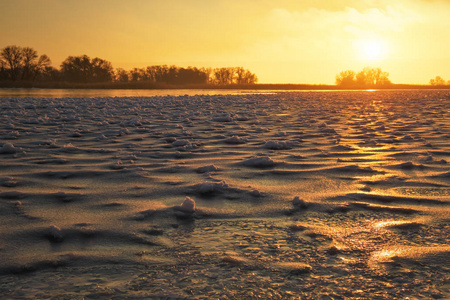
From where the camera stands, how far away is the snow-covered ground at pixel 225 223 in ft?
7.16

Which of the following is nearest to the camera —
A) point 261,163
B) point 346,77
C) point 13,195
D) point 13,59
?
point 13,195

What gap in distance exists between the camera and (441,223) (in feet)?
10.3

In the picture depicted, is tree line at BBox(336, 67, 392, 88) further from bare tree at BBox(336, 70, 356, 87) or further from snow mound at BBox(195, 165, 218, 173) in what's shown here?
snow mound at BBox(195, 165, 218, 173)

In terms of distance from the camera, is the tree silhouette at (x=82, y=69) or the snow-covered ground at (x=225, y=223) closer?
the snow-covered ground at (x=225, y=223)

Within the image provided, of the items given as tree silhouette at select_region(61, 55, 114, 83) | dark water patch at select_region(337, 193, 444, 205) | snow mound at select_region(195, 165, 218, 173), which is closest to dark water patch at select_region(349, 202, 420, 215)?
dark water patch at select_region(337, 193, 444, 205)

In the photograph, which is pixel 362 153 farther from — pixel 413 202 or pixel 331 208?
pixel 331 208

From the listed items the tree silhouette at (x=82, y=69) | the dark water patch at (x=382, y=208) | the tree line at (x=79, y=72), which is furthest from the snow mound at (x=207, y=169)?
the tree silhouette at (x=82, y=69)

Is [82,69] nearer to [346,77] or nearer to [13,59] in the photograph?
[13,59]

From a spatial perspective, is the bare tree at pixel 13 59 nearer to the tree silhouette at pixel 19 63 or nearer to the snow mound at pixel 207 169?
the tree silhouette at pixel 19 63

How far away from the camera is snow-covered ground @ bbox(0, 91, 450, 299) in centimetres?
218

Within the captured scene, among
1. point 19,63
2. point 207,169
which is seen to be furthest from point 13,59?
point 207,169

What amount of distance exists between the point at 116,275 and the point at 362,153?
4986 millimetres

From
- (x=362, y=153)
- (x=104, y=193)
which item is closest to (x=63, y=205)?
(x=104, y=193)

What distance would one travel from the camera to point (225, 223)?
10.5 feet
